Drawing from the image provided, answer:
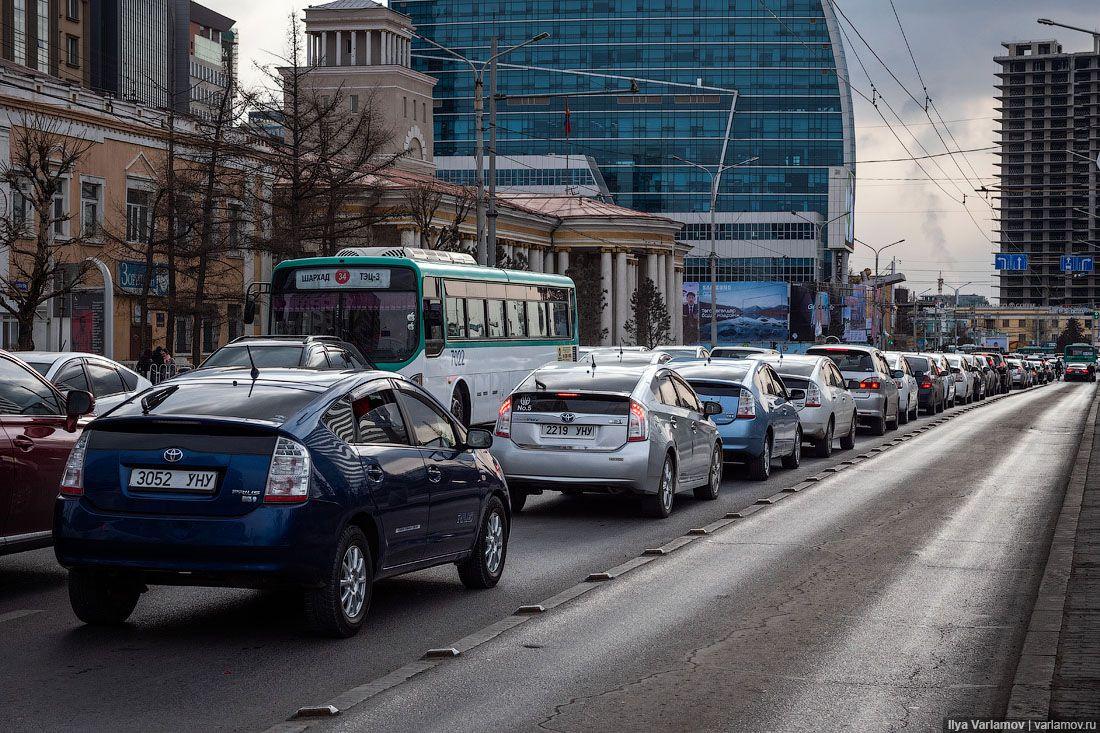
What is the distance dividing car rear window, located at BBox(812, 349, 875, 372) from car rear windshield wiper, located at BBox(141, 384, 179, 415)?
23.1m

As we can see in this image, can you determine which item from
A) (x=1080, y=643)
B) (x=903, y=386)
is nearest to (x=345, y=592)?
(x=1080, y=643)

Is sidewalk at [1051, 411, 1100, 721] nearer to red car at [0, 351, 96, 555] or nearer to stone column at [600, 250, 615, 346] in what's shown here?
red car at [0, 351, 96, 555]

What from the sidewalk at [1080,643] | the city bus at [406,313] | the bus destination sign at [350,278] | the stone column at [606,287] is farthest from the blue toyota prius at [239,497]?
the stone column at [606,287]

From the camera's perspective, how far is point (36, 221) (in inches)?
1460

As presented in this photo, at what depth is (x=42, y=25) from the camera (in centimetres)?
8162

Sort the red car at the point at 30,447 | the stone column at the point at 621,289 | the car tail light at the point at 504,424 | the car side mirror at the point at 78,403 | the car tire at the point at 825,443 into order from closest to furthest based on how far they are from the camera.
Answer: the red car at the point at 30,447, the car side mirror at the point at 78,403, the car tail light at the point at 504,424, the car tire at the point at 825,443, the stone column at the point at 621,289

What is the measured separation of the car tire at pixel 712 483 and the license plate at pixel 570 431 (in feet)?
8.47

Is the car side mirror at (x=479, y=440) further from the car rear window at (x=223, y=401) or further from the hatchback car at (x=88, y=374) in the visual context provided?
the hatchback car at (x=88, y=374)

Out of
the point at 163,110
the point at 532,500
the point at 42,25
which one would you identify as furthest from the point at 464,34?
the point at 532,500

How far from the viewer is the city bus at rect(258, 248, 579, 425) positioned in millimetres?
25359

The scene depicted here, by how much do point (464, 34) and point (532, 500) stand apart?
133m

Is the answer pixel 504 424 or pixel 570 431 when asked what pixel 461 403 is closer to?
pixel 504 424

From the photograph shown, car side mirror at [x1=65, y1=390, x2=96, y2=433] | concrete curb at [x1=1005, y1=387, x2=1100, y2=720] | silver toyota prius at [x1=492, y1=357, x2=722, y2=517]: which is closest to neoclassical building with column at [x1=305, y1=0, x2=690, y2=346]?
silver toyota prius at [x1=492, y1=357, x2=722, y2=517]

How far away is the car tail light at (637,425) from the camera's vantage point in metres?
14.5
